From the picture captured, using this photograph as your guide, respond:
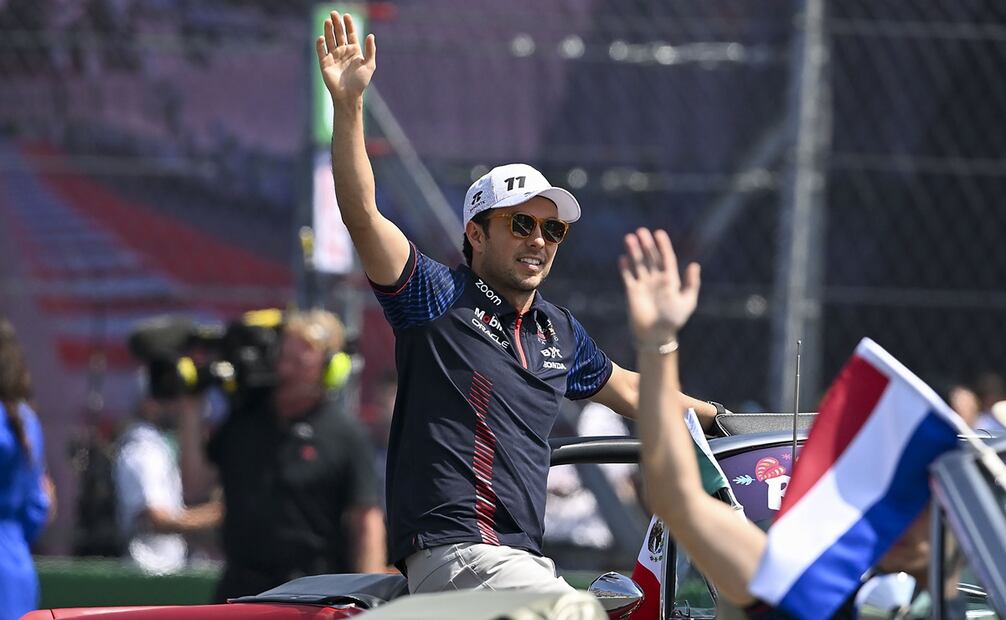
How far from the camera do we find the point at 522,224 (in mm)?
4234

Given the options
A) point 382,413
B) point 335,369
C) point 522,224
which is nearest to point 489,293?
point 522,224

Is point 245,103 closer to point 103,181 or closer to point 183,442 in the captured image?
point 103,181

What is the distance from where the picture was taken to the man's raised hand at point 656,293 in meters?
2.97

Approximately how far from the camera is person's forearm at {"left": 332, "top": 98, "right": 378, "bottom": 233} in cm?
395

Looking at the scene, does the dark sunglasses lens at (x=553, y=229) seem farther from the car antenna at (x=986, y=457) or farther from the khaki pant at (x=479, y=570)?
the car antenna at (x=986, y=457)

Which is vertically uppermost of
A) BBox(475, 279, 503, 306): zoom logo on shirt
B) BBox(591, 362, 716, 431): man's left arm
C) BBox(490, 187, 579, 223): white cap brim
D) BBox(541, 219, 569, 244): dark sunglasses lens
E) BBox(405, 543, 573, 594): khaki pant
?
BBox(490, 187, 579, 223): white cap brim

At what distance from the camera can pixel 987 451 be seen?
3.00 m

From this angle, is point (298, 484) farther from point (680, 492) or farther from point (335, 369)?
point (680, 492)

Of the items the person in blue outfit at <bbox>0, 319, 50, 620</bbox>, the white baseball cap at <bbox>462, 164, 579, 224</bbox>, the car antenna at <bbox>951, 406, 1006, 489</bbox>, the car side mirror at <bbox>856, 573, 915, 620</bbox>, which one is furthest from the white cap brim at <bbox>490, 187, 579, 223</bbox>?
the person in blue outfit at <bbox>0, 319, 50, 620</bbox>

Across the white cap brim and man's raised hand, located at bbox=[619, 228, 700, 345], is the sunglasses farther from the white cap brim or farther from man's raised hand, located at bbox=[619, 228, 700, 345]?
man's raised hand, located at bbox=[619, 228, 700, 345]

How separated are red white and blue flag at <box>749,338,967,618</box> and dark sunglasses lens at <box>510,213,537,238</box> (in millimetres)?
1309

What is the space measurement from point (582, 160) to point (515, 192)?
4843 millimetres

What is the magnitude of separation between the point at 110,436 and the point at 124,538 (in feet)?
2.51

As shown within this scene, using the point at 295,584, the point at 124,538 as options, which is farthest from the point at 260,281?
the point at 295,584
